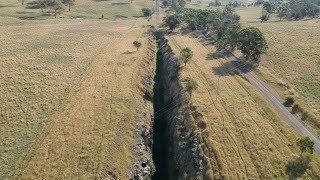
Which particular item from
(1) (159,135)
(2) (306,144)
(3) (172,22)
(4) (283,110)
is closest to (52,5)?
(3) (172,22)

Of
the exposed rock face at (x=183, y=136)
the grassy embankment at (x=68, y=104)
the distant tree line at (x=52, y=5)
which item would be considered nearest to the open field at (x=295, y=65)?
the exposed rock face at (x=183, y=136)

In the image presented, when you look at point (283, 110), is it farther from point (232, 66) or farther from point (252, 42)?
point (252, 42)

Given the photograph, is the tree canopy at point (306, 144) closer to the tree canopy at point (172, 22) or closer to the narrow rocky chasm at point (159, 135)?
the narrow rocky chasm at point (159, 135)

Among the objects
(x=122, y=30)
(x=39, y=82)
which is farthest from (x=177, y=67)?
(x=122, y=30)

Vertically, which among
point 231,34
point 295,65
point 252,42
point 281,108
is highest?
point 231,34

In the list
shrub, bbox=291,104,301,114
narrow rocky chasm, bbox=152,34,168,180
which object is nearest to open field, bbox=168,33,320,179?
shrub, bbox=291,104,301,114
